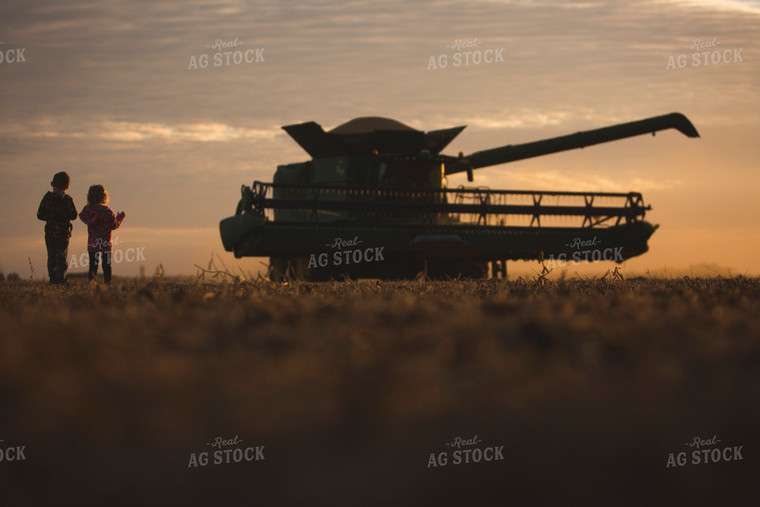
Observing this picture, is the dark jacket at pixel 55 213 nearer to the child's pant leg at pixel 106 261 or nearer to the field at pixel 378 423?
the child's pant leg at pixel 106 261

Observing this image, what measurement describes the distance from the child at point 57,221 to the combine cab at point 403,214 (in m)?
2.99

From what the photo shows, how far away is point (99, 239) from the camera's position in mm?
10430

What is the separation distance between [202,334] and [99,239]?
8.64 metres

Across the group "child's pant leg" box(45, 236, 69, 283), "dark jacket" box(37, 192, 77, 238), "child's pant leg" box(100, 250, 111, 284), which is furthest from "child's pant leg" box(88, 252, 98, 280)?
"dark jacket" box(37, 192, 77, 238)

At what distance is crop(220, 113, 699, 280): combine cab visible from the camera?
42.3 ft

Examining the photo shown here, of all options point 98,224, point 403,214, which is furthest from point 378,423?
point 403,214

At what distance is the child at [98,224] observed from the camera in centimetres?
1042

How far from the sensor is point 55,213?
33.6 feet

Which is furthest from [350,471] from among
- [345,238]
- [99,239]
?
[345,238]

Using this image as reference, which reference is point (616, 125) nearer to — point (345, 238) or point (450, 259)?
point (450, 259)

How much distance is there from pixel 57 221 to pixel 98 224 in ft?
1.76

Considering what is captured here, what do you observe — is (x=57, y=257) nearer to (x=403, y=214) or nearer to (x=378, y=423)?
(x=403, y=214)

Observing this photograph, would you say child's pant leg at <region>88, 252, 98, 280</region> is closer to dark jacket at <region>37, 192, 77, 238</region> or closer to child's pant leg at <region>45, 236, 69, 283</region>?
child's pant leg at <region>45, 236, 69, 283</region>

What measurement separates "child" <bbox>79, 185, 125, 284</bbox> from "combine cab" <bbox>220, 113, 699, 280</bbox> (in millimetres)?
2517
